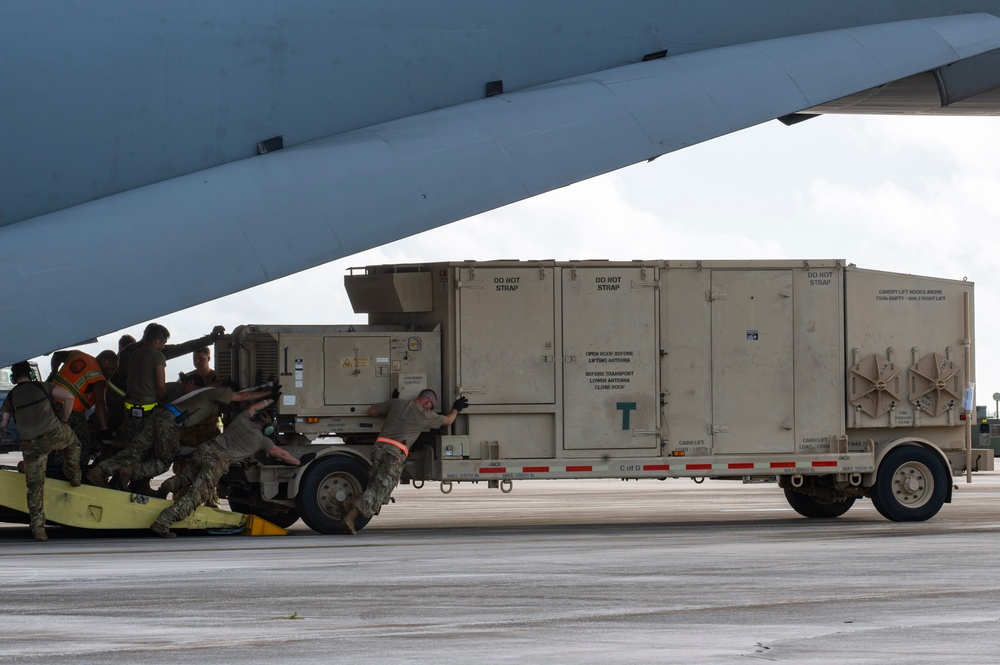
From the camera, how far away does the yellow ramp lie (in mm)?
14336

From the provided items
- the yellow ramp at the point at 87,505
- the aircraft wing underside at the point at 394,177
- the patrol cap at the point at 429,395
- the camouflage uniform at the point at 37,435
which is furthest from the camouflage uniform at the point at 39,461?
the patrol cap at the point at 429,395

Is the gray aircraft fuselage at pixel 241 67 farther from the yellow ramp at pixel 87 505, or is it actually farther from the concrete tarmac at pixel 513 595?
the concrete tarmac at pixel 513 595

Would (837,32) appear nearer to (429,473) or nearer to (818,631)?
(429,473)

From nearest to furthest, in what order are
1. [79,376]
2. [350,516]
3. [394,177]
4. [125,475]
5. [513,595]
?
[513,595] < [394,177] < [350,516] < [125,475] < [79,376]

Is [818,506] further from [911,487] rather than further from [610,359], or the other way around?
[610,359]

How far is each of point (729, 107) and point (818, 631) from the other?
8595mm

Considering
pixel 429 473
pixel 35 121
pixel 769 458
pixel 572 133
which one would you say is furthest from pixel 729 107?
pixel 35 121

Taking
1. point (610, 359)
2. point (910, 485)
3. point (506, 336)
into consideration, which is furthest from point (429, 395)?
point (910, 485)

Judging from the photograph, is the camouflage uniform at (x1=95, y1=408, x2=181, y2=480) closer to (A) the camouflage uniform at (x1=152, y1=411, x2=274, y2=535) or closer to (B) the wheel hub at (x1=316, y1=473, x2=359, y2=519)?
(A) the camouflage uniform at (x1=152, y1=411, x2=274, y2=535)

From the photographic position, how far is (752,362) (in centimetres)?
1622

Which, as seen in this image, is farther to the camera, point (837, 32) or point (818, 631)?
point (837, 32)

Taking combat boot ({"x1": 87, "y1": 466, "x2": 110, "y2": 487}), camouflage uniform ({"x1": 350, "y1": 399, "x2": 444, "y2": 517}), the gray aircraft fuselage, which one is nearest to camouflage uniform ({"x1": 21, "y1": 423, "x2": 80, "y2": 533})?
combat boot ({"x1": 87, "y1": 466, "x2": 110, "y2": 487})

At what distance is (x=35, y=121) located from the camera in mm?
13234

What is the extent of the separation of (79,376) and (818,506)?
899 cm
